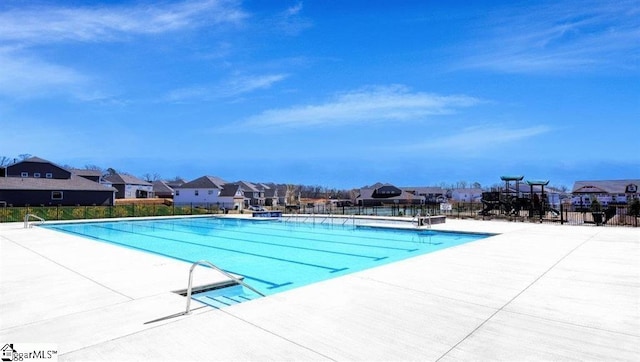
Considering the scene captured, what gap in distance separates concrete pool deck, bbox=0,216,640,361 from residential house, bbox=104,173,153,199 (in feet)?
180

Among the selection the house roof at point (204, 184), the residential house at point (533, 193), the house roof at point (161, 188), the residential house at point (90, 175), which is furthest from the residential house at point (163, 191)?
the residential house at point (533, 193)

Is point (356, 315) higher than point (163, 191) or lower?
lower

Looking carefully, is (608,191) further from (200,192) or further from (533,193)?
(200,192)

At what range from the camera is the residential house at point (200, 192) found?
173ft

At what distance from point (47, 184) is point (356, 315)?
40.9 meters

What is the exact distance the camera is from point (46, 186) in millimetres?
35188

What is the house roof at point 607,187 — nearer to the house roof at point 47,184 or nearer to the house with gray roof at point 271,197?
the house with gray roof at point 271,197

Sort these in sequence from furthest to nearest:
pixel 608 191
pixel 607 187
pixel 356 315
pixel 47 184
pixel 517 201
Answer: pixel 607 187 → pixel 608 191 → pixel 47 184 → pixel 517 201 → pixel 356 315

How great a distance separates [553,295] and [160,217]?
26.6 m

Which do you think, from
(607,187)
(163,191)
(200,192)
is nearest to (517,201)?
(200,192)

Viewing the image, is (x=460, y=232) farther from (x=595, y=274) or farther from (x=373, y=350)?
(x=373, y=350)

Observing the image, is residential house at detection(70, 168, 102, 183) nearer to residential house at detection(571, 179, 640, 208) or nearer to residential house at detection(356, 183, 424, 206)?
residential house at detection(356, 183, 424, 206)

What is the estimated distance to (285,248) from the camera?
1380cm

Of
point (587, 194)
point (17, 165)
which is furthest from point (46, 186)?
point (587, 194)
